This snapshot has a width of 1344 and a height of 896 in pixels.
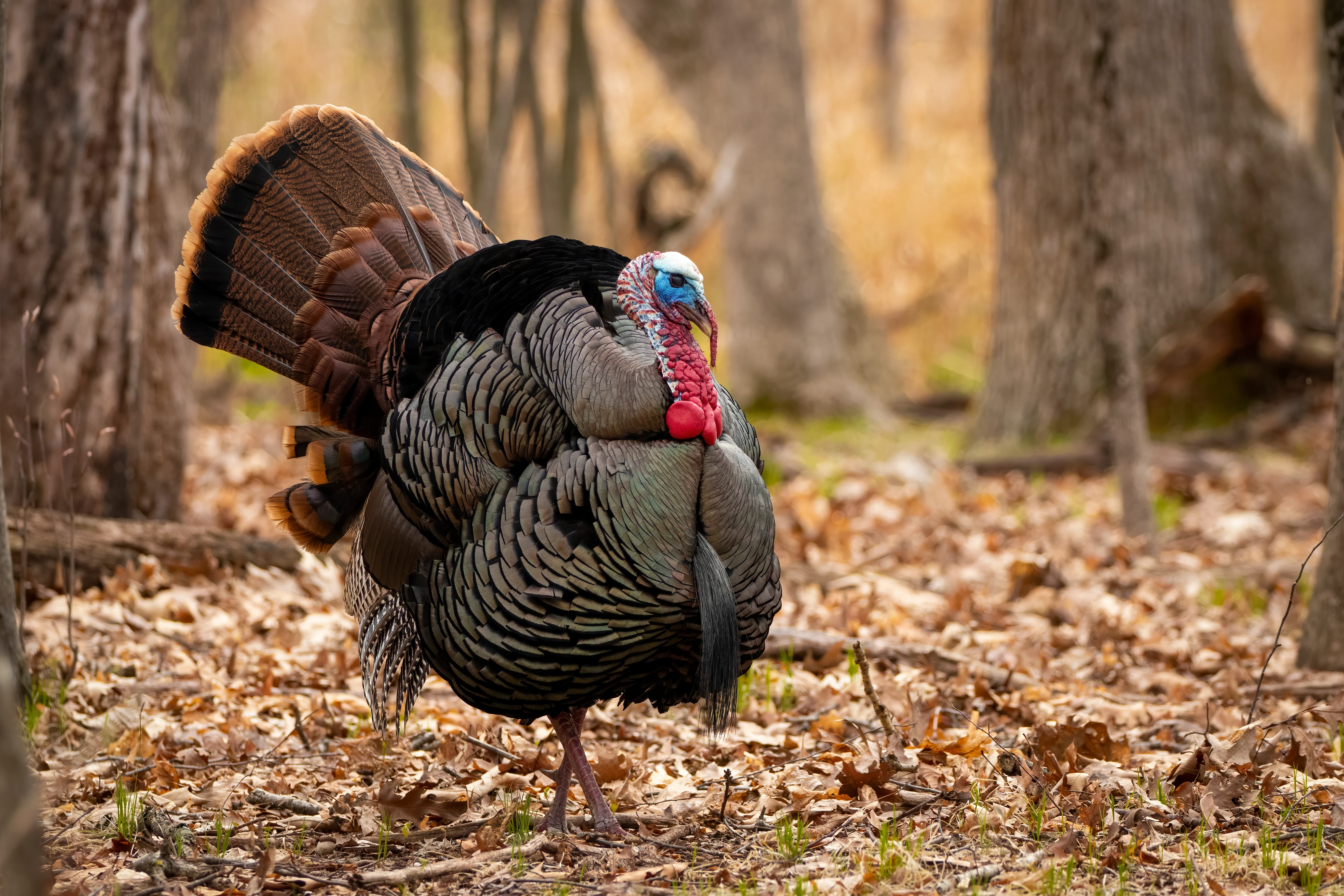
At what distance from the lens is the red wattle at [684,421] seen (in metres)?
2.89

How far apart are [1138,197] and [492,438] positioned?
6666 mm

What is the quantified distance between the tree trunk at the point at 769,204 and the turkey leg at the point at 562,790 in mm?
8021

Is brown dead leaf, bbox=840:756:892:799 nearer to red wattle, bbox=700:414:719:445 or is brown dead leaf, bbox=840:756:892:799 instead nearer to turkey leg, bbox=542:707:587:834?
turkey leg, bbox=542:707:587:834

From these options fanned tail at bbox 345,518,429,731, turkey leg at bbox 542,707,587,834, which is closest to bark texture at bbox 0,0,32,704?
fanned tail at bbox 345,518,429,731

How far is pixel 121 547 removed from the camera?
4.83 metres

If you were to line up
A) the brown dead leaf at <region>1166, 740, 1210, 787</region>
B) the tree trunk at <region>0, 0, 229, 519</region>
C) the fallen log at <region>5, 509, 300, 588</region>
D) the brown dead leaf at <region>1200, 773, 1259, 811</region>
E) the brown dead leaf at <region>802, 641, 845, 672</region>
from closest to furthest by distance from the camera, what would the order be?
the brown dead leaf at <region>1200, 773, 1259, 811</region>
the brown dead leaf at <region>1166, 740, 1210, 787</region>
the brown dead leaf at <region>802, 641, 845, 672</region>
the fallen log at <region>5, 509, 300, 588</region>
the tree trunk at <region>0, 0, 229, 519</region>

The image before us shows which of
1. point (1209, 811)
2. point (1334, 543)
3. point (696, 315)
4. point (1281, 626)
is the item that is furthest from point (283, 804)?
point (1334, 543)

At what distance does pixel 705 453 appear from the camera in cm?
292

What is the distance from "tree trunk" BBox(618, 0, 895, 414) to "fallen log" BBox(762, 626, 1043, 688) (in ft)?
22.0

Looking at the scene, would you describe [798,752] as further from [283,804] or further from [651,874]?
[283,804]

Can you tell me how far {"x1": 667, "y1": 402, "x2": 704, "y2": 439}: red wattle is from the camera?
114 inches

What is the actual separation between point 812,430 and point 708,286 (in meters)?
4.86

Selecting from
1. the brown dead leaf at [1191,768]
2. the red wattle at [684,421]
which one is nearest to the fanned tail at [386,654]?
the red wattle at [684,421]

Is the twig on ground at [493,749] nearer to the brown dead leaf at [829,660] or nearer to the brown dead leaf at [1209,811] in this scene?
the brown dead leaf at [829,660]
